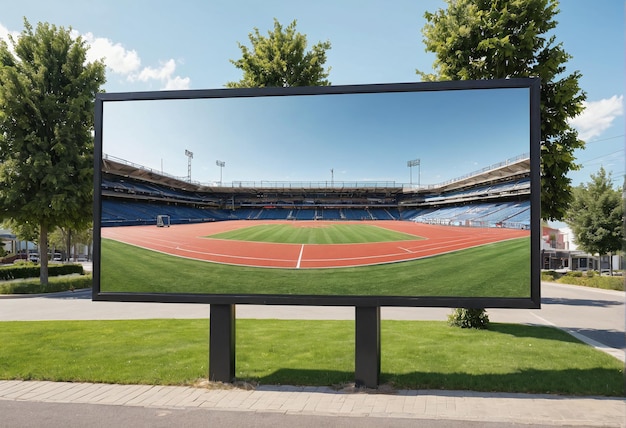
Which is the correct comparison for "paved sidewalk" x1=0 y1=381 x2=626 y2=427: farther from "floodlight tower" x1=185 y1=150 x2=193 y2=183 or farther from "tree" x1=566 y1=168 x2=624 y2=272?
"tree" x1=566 y1=168 x2=624 y2=272

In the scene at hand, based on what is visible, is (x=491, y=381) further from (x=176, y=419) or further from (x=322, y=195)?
(x=176, y=419)

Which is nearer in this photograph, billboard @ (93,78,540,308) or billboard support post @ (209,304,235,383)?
billboard @ (93,78,540,308)

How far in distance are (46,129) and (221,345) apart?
2497 cm

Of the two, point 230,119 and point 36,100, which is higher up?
point 36,100

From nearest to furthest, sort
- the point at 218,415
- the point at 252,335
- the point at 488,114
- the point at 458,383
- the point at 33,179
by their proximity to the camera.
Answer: the point at 218,415, the point at 488,114, the point at 458,383, the point at 252,335, the point at 33,179

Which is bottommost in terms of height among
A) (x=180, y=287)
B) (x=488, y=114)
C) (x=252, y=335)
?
(x=252, y=335)

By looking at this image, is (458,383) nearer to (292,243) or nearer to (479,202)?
(479,202)

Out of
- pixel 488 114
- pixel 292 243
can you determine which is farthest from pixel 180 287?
pixel 488 114

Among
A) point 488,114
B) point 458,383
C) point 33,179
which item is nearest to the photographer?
point 488,114

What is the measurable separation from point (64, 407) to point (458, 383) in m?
6.65

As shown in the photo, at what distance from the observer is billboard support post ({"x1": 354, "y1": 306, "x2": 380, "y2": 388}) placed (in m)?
8.05

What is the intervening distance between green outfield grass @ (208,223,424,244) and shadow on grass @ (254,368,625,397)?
264 cm

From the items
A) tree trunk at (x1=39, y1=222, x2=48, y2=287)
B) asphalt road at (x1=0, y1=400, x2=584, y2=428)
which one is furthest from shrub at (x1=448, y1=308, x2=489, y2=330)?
tree trunk at (x1=39, y1=222, x2=48, y2=287)

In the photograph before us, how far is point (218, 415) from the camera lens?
270 inches
